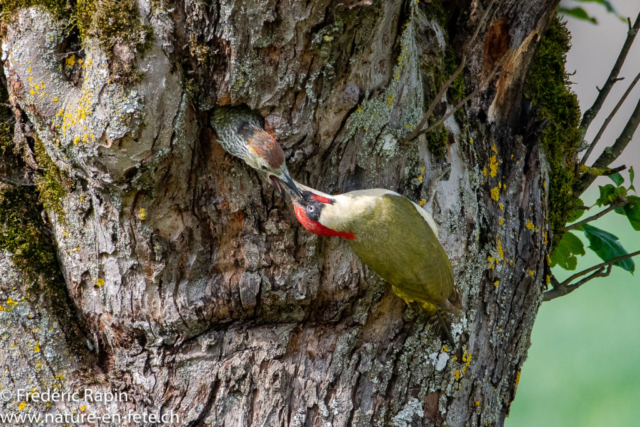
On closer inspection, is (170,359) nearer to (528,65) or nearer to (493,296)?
(493,296)

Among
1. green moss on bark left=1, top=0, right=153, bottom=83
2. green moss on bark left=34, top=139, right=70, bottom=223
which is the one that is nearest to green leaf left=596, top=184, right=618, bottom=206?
green moss on bark left=1, top=0, right=153, bottom=83

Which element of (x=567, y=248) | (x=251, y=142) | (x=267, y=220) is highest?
(x=251, y=142)

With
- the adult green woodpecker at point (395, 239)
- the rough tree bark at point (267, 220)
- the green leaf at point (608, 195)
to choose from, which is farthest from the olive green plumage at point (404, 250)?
the green leaf at point (608, 195)

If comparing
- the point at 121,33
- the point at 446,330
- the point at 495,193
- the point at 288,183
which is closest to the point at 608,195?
the point at 495,193

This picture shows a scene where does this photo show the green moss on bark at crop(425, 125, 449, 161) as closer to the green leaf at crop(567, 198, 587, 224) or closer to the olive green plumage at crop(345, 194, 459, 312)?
the olive green plumage at crop(345, 194, 459, 312)

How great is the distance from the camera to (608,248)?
9.87 feet

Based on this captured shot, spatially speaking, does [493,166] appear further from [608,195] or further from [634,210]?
[634,210]

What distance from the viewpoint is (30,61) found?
6.76ft

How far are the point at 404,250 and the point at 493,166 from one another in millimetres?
661

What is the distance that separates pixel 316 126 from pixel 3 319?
159cm

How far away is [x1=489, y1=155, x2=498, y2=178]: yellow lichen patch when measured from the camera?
2570 millimetres

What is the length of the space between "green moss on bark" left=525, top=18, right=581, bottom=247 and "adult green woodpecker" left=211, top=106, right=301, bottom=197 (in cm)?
147

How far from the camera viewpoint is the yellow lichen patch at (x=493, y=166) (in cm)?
257

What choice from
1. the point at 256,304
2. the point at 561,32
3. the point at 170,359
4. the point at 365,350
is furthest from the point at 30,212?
the point at 561,32
